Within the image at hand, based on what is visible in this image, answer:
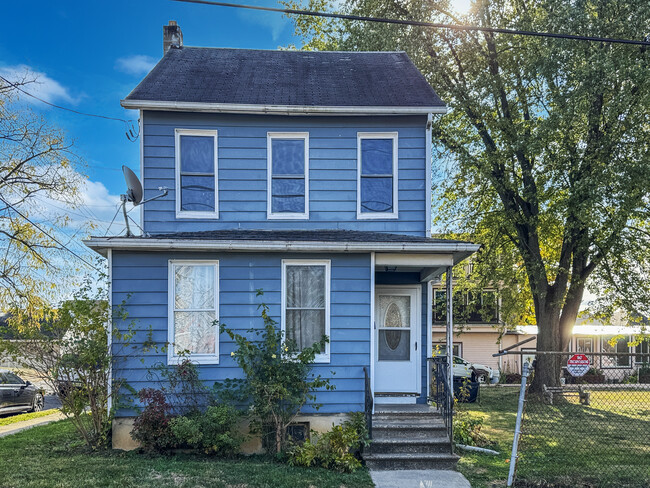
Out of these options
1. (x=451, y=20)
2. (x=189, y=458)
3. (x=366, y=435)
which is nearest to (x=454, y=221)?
(x=451, y=20)

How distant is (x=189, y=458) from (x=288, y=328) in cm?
249

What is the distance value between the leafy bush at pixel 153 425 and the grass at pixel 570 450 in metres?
4.45

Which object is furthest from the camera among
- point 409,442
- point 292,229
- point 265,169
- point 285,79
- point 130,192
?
point 285,79

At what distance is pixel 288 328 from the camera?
8.73m

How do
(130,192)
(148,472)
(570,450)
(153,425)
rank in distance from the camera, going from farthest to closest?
(570,450), (130,192), (153,425), (148,472)

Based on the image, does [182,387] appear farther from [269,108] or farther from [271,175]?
[269,108]

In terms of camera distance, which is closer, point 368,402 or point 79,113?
point 368,402

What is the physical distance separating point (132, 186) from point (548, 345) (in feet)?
43.2

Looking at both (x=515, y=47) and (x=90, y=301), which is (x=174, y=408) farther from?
(x=515, y=47)

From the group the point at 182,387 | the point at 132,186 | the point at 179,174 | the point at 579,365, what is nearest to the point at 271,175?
the point at 179,174

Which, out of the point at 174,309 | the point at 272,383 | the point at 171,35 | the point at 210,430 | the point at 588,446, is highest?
the point at 171,35

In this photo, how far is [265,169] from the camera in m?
9.60

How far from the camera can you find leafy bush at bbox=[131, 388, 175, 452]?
25.2ft

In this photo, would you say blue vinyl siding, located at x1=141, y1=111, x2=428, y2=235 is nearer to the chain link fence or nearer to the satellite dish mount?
the satellite dish mount
